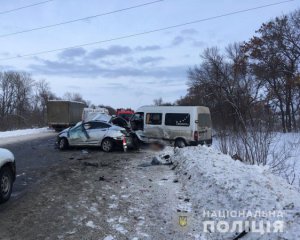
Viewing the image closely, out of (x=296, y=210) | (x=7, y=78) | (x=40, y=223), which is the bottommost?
(x=40, y=223)

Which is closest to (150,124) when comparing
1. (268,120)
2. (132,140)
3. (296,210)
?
(132,140)

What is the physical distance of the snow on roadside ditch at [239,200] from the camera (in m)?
5.59

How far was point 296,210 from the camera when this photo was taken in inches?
225

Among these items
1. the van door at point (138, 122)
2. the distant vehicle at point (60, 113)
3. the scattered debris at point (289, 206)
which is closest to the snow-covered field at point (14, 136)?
the distant vehicle at point (60, 113)

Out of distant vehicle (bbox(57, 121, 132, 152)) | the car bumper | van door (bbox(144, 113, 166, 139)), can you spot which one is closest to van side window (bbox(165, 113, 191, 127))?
van door (bbox(144, 113, 166, 139))

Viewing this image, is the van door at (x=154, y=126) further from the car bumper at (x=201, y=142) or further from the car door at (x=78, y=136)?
the car door at (x=78, y=136)

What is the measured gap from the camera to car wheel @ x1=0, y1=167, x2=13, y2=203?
7855 mm

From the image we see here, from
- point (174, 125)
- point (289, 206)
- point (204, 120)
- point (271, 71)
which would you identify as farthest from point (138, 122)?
point (271, 71)

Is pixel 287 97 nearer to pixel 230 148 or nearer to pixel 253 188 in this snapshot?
pixel 230 148

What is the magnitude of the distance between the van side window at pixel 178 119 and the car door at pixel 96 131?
3377 millimetres

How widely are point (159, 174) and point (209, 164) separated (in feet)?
6.50

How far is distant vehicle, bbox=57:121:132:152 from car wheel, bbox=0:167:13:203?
10.7m

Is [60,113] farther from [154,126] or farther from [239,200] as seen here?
[239,200]

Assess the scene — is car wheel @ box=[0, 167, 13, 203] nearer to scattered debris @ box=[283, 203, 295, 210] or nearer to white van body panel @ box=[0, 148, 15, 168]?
white van body panel @ box=[0, 148, 15, 168]
